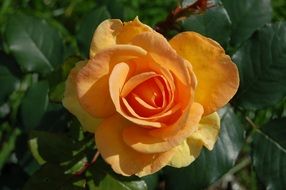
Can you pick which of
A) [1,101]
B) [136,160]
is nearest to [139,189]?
[136,160]

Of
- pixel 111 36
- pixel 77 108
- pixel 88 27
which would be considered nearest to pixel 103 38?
pixel 111 36

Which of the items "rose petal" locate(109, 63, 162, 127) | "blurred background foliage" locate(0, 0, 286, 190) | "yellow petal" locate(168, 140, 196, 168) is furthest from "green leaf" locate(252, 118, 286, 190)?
"rose petal" locate(109, 63, 162, 127)

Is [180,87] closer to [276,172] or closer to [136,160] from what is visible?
[136,160]

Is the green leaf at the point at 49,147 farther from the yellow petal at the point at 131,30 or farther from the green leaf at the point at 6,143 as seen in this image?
the green leaf at the point at 6,143

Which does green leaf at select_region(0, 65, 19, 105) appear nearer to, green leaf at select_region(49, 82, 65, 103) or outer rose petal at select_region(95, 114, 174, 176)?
green leaf at select_region(49, 82, 65, 103)

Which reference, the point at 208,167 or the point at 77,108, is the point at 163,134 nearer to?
the point at 77,108
